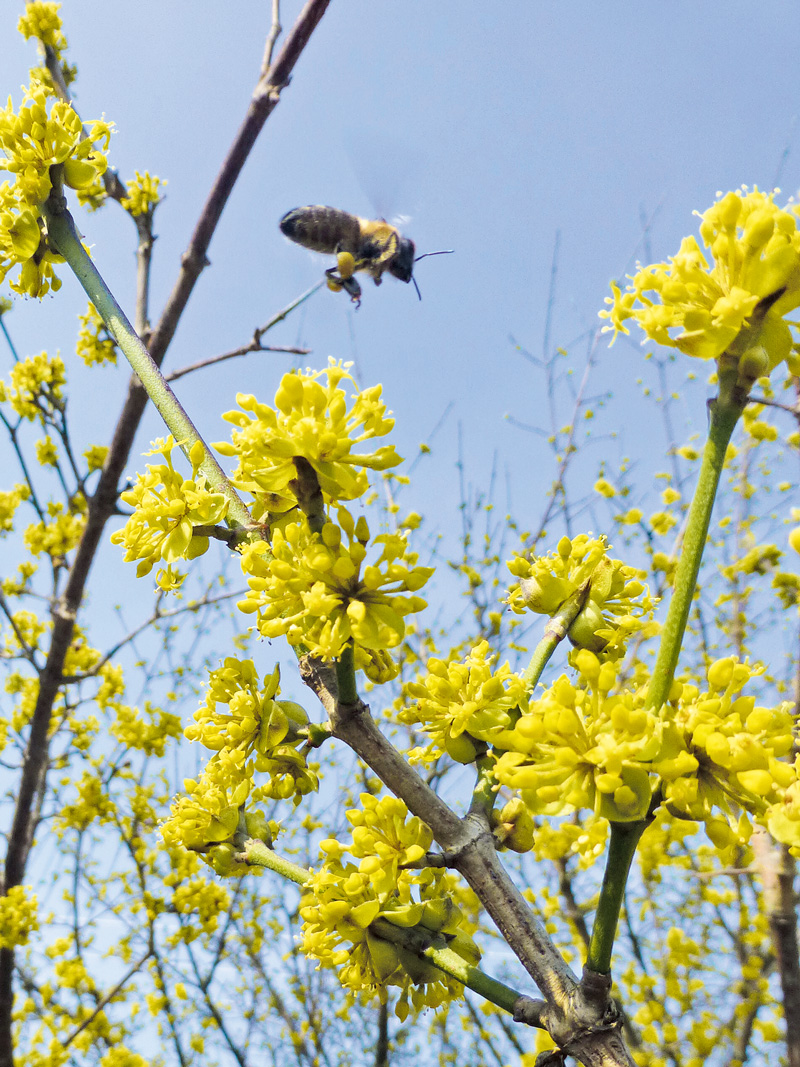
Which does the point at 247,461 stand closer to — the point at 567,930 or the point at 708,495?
the point at 708,495

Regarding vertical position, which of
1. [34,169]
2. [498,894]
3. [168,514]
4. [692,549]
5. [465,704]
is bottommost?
[498,894]

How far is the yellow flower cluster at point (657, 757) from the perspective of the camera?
100 centimetres

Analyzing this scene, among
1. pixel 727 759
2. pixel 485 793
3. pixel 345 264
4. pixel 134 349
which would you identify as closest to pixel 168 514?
pixel 134 349

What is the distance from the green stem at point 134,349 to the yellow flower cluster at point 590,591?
0.63 metres

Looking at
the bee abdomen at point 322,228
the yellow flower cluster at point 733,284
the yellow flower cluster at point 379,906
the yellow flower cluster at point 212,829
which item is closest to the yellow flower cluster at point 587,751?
the yellow flower cluster at point 379,906

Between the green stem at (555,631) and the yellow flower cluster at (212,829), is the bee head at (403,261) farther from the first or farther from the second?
the yellow flower cluster at (212,829)

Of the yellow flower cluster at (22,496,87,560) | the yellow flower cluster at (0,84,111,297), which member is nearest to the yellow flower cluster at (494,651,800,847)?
the yellow flower cluster at (0,84,111,297)

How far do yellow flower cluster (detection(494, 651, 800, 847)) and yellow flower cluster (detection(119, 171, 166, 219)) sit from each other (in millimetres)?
4023

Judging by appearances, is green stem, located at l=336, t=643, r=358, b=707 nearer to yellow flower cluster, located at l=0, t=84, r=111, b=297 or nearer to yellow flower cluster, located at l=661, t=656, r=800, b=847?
yellow flower cluster, located at l=661, t=656, r=800, b=847

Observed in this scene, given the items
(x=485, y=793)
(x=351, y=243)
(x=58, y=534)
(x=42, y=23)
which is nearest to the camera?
(x=485, y=793)

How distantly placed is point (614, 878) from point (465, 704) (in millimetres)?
436

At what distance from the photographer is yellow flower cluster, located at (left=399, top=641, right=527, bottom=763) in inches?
55.5

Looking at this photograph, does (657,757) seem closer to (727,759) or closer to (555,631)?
(727,759)

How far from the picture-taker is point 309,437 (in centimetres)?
121
